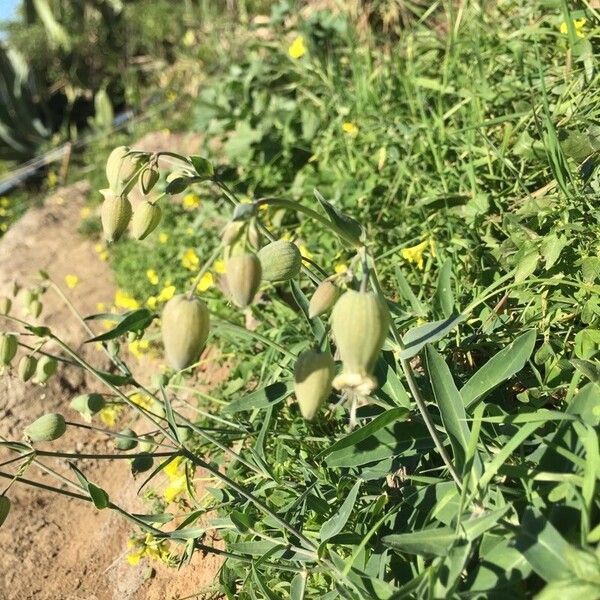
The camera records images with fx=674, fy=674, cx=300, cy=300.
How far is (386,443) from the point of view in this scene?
1162 mm

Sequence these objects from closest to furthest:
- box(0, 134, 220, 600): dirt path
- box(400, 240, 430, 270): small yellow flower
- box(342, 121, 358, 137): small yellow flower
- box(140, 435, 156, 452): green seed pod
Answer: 1. box(140, 435, 156, 452): green seed pod
2. box(0, 134, 220, 600): dirt path
3. box(400, 240, 430, 270): small yellow flower
4. box(342, 121, 358, 137): small yellow flower

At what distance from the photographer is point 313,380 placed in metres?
0.91

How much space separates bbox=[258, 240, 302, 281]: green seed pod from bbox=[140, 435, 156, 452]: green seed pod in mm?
551

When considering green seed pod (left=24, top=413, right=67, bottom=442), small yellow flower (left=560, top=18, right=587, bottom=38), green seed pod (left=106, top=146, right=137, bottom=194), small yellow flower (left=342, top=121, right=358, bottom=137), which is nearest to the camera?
green seed pod (left=106, top=146, right=137, bottom=194)

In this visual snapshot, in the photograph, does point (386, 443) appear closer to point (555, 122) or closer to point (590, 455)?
point (590, 455)

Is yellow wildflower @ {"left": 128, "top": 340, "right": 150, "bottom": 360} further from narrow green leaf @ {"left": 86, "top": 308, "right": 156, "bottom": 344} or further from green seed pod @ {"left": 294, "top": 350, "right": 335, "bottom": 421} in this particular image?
green seed pod @ {"left": 294, "top": 350, "right": 335, "bottom": 421}

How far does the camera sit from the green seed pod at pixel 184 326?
2.98 ft

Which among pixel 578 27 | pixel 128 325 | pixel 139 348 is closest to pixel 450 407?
pixel 128 325

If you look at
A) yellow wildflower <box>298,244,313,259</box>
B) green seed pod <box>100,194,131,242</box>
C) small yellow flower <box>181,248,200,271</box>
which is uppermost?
green seed pod <box>100,194,131,242</box>

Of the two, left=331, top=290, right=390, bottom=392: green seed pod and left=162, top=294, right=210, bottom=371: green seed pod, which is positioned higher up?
left=162, top=294, right=210, bottom=371: green seed pod

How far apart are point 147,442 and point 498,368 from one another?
738 mm

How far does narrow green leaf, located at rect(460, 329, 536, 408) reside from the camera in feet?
3.75

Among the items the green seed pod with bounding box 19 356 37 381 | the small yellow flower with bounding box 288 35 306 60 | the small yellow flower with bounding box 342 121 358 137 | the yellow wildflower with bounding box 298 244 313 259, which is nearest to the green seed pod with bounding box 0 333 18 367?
the green seed pod with bounding box 19 356 37 381

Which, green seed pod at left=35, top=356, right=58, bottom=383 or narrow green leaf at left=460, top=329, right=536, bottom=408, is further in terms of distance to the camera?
green seed pod at left=35, top=356, right=58, bottom=383
